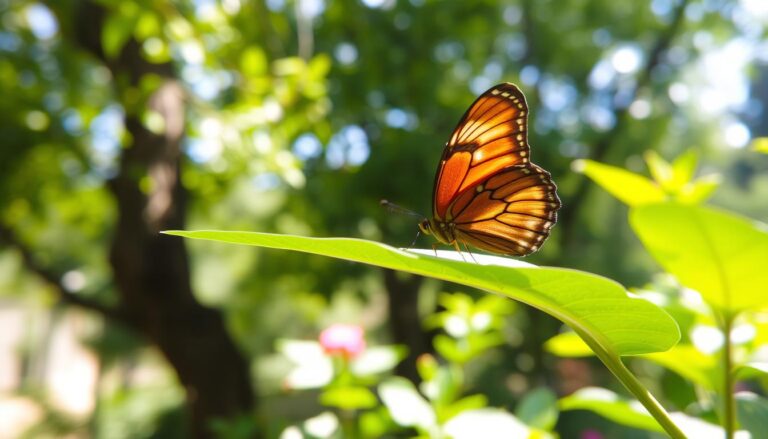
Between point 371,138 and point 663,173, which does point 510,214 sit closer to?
point 663,173

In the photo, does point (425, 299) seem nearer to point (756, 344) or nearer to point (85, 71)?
point (85, 71)

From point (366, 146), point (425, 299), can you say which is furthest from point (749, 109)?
point (366, 146)

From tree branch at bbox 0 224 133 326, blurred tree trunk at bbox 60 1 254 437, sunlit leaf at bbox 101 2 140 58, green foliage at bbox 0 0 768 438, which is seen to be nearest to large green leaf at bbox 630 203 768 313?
green foliage at bbox 0 0 768 438

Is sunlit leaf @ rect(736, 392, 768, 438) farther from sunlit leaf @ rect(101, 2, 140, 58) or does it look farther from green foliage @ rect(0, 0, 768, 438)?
sunlit leaf @ rect(101, 2, 140, 58)

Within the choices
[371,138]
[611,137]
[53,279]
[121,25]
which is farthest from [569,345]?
[53,279]

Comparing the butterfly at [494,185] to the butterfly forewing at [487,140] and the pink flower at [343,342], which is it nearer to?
the butterfly forewing at [487,140]
